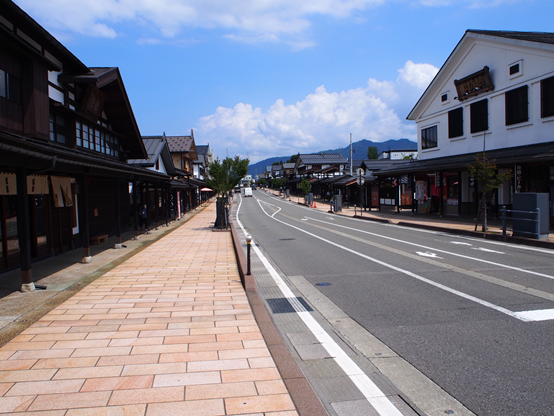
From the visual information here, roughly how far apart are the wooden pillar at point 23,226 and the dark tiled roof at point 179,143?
40131 mm

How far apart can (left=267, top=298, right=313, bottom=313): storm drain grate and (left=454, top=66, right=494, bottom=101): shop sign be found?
2124 centimetres

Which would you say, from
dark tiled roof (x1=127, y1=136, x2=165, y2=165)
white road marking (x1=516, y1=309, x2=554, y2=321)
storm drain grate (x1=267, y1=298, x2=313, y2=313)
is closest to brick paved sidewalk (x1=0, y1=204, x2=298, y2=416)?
storm drain grate (x1=267, y1=298, x2=313, y2=313)

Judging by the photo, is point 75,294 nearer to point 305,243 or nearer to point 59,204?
point 59,204

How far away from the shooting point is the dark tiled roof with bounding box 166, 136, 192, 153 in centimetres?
4741

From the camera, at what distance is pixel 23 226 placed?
24.9 ft

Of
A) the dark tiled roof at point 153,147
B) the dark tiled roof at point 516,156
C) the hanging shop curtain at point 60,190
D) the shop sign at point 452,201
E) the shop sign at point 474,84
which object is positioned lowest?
the shop sign at point 452,201

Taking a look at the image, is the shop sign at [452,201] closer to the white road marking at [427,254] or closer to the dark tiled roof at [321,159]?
Result: the white road marking at [427,254]

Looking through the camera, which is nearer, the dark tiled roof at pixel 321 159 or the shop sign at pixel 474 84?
the shop sign at pixel 474 84

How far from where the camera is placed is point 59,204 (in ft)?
37.7

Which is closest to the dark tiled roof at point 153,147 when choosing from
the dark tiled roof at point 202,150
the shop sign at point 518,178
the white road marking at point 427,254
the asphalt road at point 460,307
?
the asphalt road at point 460,307

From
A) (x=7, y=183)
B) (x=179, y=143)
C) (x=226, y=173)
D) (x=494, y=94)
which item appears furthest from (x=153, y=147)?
(x=179, y=143)

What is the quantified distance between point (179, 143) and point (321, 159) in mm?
44482

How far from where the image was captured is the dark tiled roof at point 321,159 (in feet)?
279

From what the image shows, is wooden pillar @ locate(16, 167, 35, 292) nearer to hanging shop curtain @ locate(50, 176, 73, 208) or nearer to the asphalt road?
hanging shop curtain @ locate(50, 176, 73, 208)
